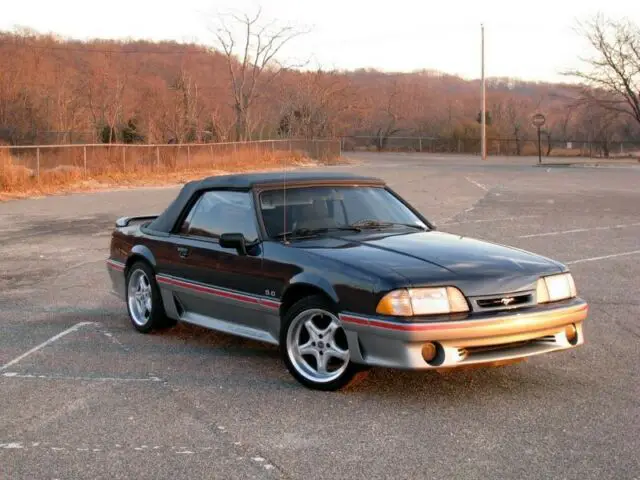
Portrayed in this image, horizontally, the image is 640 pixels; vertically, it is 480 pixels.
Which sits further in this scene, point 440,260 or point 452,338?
point 440,260

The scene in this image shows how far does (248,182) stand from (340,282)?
1.60 m

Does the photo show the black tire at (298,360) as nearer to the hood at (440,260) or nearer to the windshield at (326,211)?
the hood at (440,260)

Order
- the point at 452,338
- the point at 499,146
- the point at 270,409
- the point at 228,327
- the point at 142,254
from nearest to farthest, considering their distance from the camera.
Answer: the point at 452,338, the point at 270,409, the point at 228,327, the point at 142,254, the point at 499,146

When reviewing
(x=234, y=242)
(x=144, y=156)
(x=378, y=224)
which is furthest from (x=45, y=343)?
(x=144, y=156)

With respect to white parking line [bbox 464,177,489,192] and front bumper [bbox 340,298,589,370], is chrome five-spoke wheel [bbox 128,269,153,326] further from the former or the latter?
white parking line [bbox 464,177,489,192]

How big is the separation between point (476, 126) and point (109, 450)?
3236 inches

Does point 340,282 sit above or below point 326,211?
below

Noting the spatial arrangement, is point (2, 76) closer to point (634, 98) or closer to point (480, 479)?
point (634, 98)

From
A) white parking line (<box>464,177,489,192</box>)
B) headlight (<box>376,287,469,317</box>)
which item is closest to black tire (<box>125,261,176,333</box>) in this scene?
headlight (<box>376,287,469,317</box>)

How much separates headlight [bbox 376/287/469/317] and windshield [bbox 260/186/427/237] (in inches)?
51.7

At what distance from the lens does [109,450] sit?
15.6 feet

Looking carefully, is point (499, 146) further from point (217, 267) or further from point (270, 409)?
point (270, 409)

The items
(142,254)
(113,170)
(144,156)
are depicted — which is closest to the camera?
(142,254)

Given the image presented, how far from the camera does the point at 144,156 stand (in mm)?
37188
